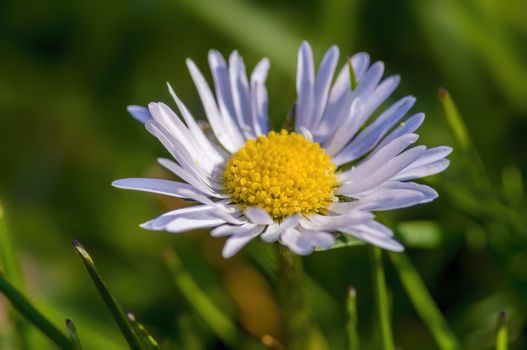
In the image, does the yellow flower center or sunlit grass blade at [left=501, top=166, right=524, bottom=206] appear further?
sunlit grass blade at [left=501, top=166, right=524, bottom=206]

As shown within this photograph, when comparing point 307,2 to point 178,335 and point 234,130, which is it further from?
point 178,335

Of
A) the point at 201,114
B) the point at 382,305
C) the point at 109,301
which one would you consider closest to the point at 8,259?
the point at 109,301

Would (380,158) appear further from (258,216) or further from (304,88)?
(304,88)

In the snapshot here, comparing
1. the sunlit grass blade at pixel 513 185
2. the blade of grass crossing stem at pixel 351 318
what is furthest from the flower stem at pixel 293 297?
the sunlit grass blade at pixel 513 185

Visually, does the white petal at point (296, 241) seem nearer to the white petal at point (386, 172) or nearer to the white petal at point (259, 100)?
the white petal at point (386, 172)

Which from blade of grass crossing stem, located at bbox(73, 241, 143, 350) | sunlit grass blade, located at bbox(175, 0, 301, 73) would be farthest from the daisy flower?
sunlit grass blade, located at bbox(175, 0, 301, 73)

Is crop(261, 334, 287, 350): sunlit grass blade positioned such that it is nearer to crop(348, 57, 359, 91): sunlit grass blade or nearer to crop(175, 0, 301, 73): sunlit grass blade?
crop(348, 57, 359, 91): sunlit grass blade

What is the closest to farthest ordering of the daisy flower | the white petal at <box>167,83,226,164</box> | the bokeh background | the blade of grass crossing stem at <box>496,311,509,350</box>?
the daisy flower → the blade of grass crossing stem at <box>496,311,509,350</box> → the white petal at <box>167,83,226,164</box> → the bokeh background

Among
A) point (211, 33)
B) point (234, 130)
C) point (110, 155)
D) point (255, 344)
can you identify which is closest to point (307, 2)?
point (211, 33)
